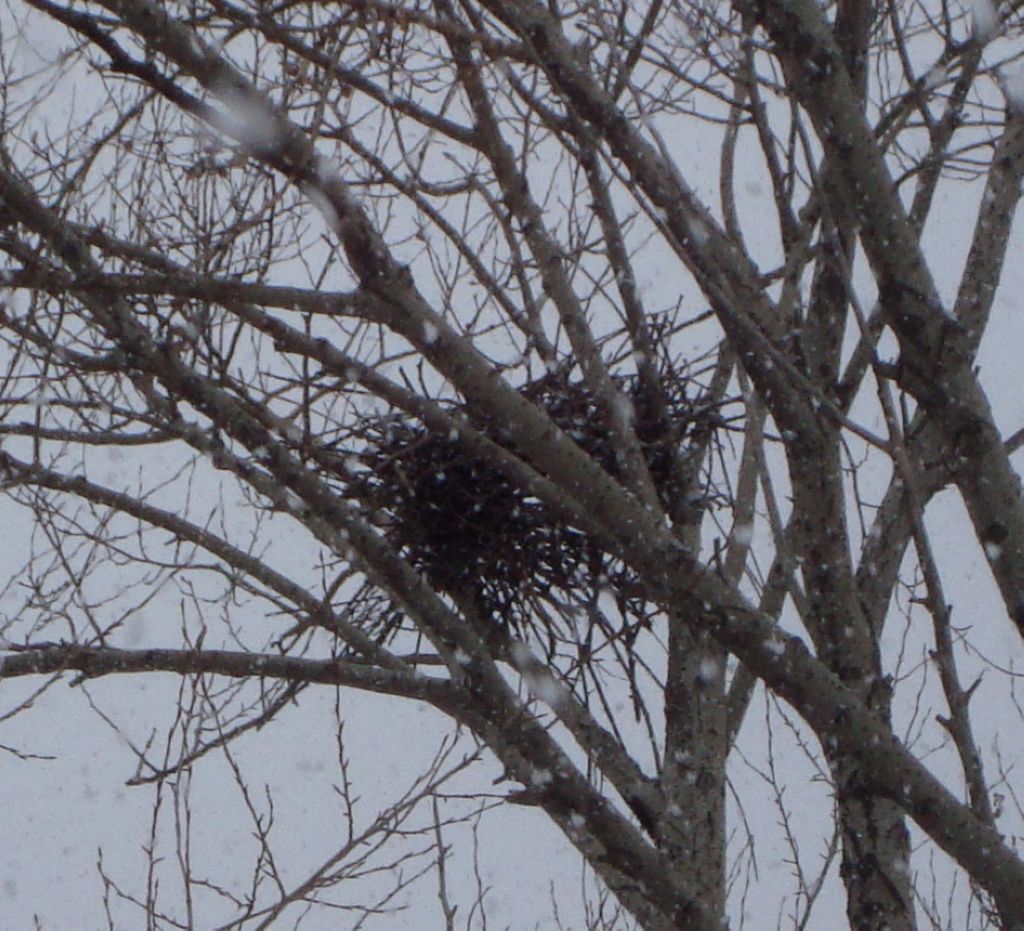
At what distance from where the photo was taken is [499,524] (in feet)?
9.23

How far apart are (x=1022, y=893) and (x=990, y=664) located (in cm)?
78

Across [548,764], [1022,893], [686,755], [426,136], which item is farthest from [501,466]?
[426,136]

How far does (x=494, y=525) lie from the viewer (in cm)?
281

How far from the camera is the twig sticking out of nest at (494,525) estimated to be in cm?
280

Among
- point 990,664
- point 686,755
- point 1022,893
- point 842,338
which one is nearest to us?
point 1022,893

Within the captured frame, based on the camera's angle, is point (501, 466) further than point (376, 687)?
No

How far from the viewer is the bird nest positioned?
2.80 m

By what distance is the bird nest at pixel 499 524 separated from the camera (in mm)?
2799

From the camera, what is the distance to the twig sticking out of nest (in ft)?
9.18

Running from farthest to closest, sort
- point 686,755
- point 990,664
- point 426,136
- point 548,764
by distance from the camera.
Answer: point 426,136, point 686,755, point 990,664, point 548,764

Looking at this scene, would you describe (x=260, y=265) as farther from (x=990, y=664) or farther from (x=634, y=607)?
(x=990, y=664)

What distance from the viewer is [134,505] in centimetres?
278

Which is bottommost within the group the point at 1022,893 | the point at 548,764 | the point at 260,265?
the point at 1022,893

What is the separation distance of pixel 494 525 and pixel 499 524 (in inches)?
0.4
